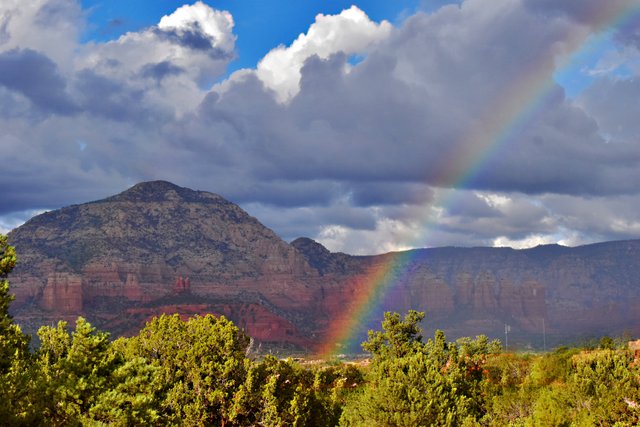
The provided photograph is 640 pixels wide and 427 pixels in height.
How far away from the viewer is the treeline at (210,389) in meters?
23.8

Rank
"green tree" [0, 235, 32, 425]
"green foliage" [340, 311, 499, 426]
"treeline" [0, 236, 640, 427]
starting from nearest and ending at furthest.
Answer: "green tree" [0, 235, 32, 425] < "treeline" [0, 236, 640, 427] < "green foliage" [340, 311, 499, 426]

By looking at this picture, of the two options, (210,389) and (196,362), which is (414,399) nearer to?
(210,389)

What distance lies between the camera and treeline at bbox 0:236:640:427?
2378 centimetres

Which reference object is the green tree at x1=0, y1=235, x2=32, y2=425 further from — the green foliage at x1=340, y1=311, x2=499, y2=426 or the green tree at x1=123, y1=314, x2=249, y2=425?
the green foliage at x1=340, y1=311, x2=499, y2=426

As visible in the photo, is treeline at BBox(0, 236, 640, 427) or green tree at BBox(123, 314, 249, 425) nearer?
treeline at BBox(0, 236, 640, 427)

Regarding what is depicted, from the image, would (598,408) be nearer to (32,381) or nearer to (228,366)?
(228,366)

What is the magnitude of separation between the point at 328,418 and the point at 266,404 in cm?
898

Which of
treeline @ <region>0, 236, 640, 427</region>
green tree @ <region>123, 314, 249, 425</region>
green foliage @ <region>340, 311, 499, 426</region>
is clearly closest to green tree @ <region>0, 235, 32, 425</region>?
treeline @ <region>0, 236, 640, 427</region>

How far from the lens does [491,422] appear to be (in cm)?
4359

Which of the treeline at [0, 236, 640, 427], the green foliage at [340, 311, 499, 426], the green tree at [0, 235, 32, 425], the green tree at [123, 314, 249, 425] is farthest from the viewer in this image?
the green foliage at [340, 311, 499, 426]

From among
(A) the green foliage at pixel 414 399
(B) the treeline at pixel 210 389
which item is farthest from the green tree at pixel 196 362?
(A) the green foliage at pixel 414 399

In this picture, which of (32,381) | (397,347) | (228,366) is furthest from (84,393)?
(397,347)

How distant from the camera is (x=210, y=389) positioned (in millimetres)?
33688

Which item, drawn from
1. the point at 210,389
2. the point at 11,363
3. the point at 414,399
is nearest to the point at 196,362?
the point at 210,389
